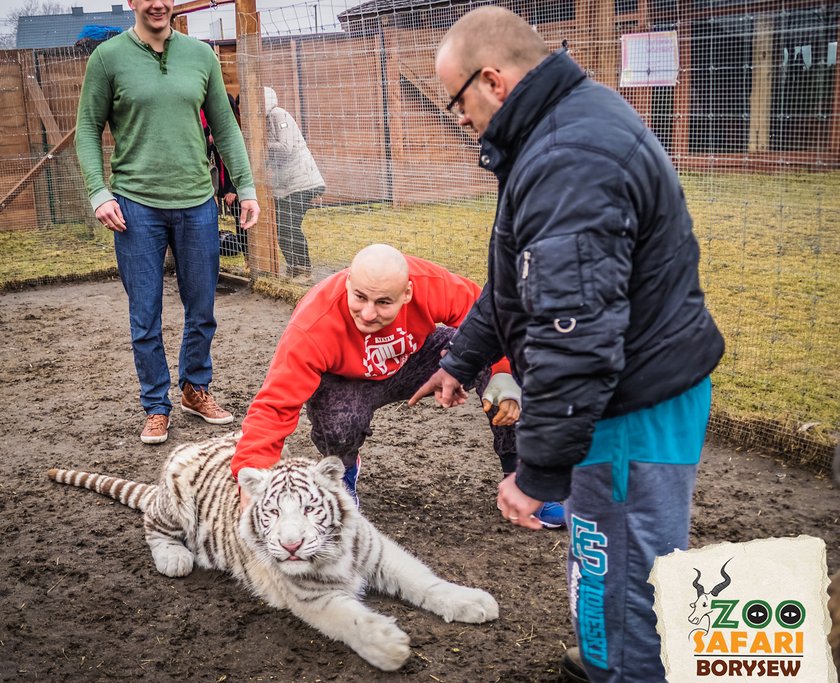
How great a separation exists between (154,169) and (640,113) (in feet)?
12.9

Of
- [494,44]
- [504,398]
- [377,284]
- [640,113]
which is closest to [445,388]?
[504,398]

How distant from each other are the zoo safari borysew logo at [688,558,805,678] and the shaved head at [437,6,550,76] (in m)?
1.40

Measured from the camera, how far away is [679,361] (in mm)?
2174

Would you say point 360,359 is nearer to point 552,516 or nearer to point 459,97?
point 552,516

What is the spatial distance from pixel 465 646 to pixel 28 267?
950 centimetres

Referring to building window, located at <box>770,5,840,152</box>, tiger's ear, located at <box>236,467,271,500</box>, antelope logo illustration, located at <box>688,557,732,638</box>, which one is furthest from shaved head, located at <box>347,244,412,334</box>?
building window, located at <box>770,5,840,152</box>

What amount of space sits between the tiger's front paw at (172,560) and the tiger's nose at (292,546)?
0.80m

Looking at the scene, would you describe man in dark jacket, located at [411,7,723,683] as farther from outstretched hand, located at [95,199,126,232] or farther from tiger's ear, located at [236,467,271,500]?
outstretched hand, located at [95,199,126,232]

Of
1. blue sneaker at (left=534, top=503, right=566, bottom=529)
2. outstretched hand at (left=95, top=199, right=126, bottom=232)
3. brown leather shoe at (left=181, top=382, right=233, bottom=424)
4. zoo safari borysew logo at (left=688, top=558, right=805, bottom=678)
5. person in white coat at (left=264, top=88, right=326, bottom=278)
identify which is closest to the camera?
zoo safari borysew logo at (left=688, top=558, right=805, bottom=678)

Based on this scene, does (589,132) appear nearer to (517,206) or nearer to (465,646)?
(517,206)

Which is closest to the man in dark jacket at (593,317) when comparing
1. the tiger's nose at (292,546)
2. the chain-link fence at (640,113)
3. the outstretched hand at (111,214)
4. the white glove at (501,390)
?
the white glove at (501,390)

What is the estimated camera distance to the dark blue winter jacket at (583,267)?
1895mm

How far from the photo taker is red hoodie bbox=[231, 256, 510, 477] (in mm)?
→ 3449

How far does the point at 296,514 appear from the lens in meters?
3.37
